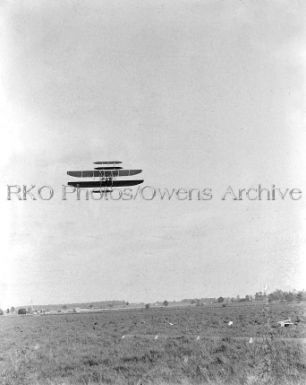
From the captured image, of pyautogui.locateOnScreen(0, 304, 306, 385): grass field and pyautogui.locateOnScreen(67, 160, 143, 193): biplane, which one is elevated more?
pyautogui.locateOnScreen(67, 160, 143, 193): biplane

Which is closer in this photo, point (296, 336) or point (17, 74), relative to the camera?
point (17, 74)

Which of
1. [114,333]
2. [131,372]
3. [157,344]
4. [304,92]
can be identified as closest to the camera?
[304,92]

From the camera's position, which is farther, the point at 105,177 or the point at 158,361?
the point at 105,177

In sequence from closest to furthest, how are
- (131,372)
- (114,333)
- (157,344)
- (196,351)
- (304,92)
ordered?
(304,92)
(131,372)
(196,351)
(157,344)
(114,333)

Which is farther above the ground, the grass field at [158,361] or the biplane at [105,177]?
the biplane at [105,177]

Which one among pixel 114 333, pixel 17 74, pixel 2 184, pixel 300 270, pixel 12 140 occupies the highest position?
pixel 17 74

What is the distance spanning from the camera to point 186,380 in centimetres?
1499

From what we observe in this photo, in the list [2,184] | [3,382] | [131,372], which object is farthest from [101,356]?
[2,184]

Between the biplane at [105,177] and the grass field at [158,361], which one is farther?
the biplane at [105,177]

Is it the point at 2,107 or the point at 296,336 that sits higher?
the point at 2,107

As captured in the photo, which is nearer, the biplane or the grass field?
the grass field

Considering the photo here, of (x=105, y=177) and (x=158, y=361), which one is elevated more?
(x=105, y=177)

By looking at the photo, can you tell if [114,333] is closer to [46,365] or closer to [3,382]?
[46,365]

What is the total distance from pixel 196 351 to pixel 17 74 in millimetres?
11841
